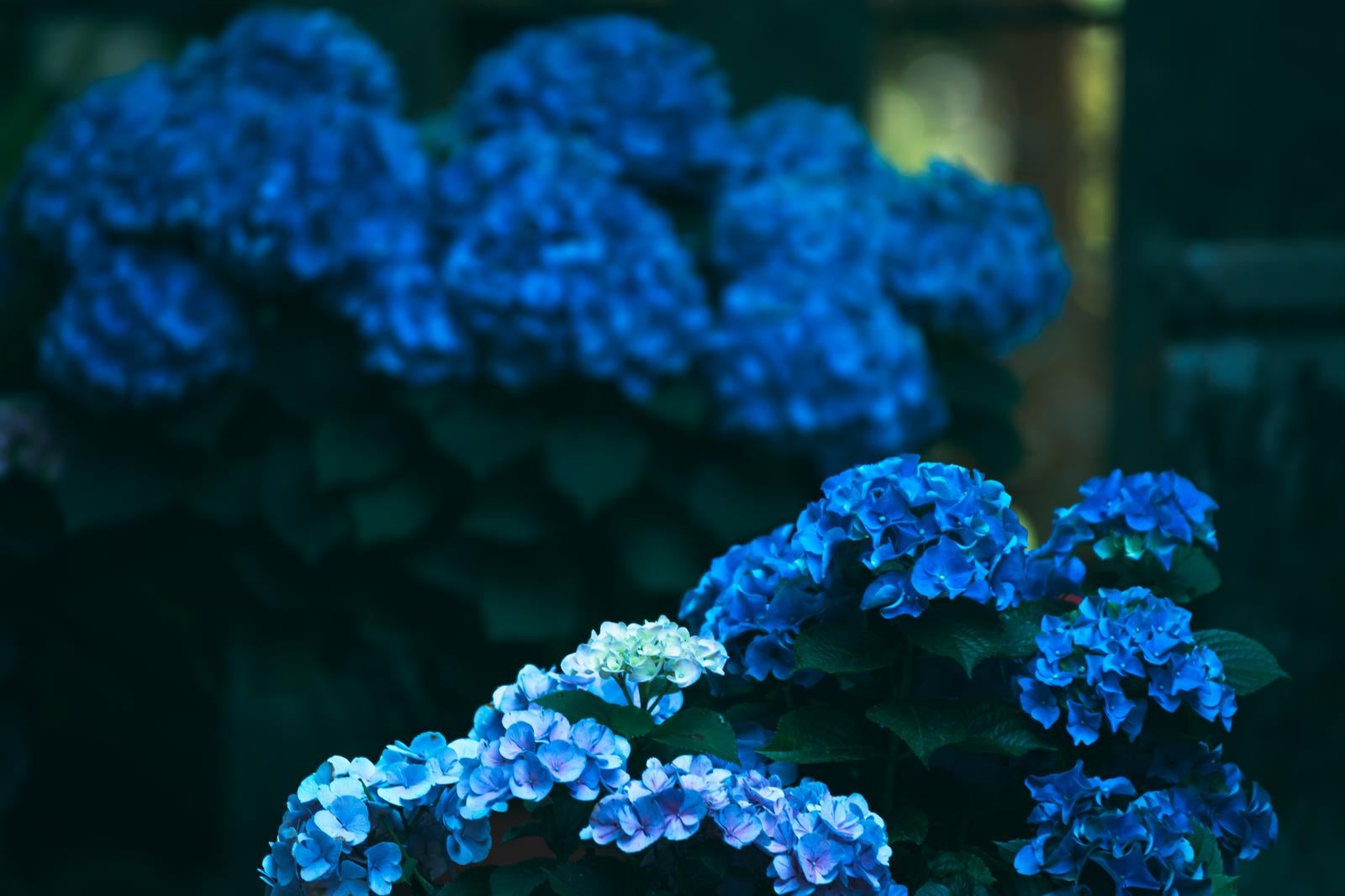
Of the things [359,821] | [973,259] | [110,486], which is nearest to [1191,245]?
[973,259]

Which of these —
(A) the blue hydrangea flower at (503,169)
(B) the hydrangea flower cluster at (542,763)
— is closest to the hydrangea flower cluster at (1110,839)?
(B) the hydrangea flower cluster at (542,763)

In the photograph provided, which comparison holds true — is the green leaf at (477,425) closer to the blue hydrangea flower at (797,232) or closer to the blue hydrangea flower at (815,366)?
the blue hydrangea flower at (815,366)

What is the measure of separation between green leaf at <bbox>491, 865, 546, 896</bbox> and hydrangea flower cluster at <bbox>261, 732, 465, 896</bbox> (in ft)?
0.12

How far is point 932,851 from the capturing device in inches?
43.8

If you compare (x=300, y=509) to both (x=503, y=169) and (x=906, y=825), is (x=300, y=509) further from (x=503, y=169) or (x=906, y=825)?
(x=906, y=825)

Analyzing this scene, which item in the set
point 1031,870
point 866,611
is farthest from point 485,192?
point 1031,870

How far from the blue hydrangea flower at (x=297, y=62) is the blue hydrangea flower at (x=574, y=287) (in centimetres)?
45

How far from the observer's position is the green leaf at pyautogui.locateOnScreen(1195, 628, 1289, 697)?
3.70ft

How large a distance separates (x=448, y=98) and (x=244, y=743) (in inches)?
69.9

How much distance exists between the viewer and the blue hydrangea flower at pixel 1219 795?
3.69ft

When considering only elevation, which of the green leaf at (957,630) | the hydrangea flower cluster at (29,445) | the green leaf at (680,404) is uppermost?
the green leaf at (680,404)

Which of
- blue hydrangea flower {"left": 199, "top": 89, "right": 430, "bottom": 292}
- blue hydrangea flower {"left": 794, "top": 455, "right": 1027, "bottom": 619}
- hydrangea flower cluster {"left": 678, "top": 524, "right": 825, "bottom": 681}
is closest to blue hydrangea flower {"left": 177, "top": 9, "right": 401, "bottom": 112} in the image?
blue hydrangea flower {"left": 199, "top": 89, "right": 430, "bottom": 292}

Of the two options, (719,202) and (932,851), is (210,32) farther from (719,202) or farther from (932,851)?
(932,851)

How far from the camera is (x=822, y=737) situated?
3.57 feet
